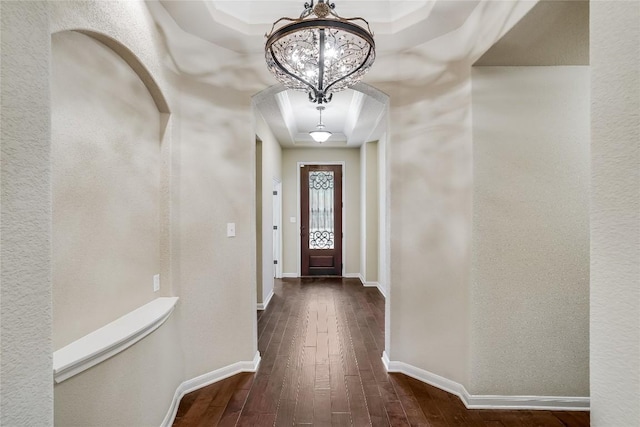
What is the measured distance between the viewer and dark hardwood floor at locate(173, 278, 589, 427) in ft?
7.29

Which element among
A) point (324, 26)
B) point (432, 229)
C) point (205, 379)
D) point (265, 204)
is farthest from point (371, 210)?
point (324, 26)

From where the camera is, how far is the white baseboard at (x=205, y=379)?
223 cm

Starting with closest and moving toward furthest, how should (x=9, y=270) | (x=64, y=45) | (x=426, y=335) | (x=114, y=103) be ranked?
(x=9, y=270) < (x=64, y=45) < (x=114, y=103) < (x=426, y=335)

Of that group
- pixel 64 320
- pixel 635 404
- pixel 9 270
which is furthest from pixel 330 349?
pixel 9 270

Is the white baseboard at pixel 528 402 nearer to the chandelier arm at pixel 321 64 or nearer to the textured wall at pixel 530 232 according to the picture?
the textured wall at pixel 530 232

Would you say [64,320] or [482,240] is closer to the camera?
[64,320]

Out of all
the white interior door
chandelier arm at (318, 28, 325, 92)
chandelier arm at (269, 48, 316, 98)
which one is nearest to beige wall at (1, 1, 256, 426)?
chandelier arm at (269, 48, 316, 98)

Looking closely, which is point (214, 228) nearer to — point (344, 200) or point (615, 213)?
point (615, 213)

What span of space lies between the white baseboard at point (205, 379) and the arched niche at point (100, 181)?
0.73 meters

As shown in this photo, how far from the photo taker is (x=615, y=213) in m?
1.05

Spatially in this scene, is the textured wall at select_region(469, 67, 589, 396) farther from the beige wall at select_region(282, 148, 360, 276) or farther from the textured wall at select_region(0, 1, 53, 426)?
the beige wall at select_region(282, 148, 360, 276)

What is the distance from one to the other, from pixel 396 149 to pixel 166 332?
2.17 meters

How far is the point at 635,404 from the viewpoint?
3.21ft

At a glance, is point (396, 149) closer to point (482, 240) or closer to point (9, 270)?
point (482, 240)
